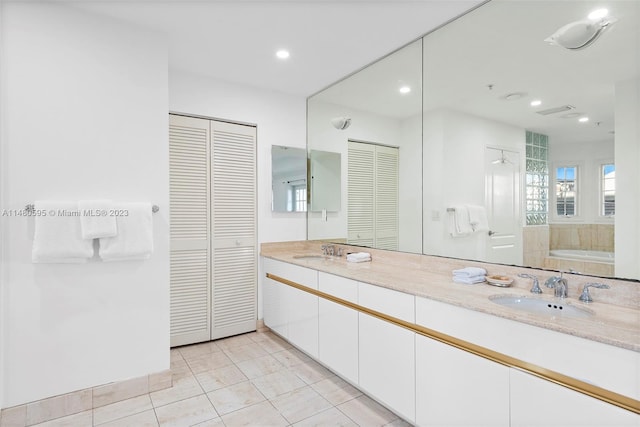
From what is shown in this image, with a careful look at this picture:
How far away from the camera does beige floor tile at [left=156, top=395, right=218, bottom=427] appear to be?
1.98 meters

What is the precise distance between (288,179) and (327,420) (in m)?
2.34

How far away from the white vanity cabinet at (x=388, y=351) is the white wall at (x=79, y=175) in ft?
4.73

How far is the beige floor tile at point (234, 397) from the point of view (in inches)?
83.7

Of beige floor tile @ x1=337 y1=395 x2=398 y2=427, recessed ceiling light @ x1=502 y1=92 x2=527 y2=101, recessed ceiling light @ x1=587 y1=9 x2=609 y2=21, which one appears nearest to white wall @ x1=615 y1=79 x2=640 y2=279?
recessed ceiling light @ x1=587 y1=9 x2=609 y2=21

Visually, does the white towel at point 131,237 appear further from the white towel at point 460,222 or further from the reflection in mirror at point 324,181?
the white towel at point 460,222

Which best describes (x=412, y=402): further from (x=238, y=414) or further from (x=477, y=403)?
(x=238, y=414)

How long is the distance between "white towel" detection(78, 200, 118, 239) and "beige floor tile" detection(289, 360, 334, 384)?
1690mm

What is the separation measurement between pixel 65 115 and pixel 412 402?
8.96 feet

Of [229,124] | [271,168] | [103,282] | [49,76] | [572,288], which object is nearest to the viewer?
[572,288]

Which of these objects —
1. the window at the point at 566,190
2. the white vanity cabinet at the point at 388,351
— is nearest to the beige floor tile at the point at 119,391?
the white vanity cabinet at the point at 388,351

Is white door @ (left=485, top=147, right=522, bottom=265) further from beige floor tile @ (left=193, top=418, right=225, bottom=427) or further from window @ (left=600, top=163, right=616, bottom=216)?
beige floor tile @ (left=193, top=418, right=225, bottom=427)

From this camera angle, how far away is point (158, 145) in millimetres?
2363

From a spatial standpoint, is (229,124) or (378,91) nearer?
(378,91)

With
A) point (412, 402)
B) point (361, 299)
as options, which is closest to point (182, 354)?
point (361, 299)
